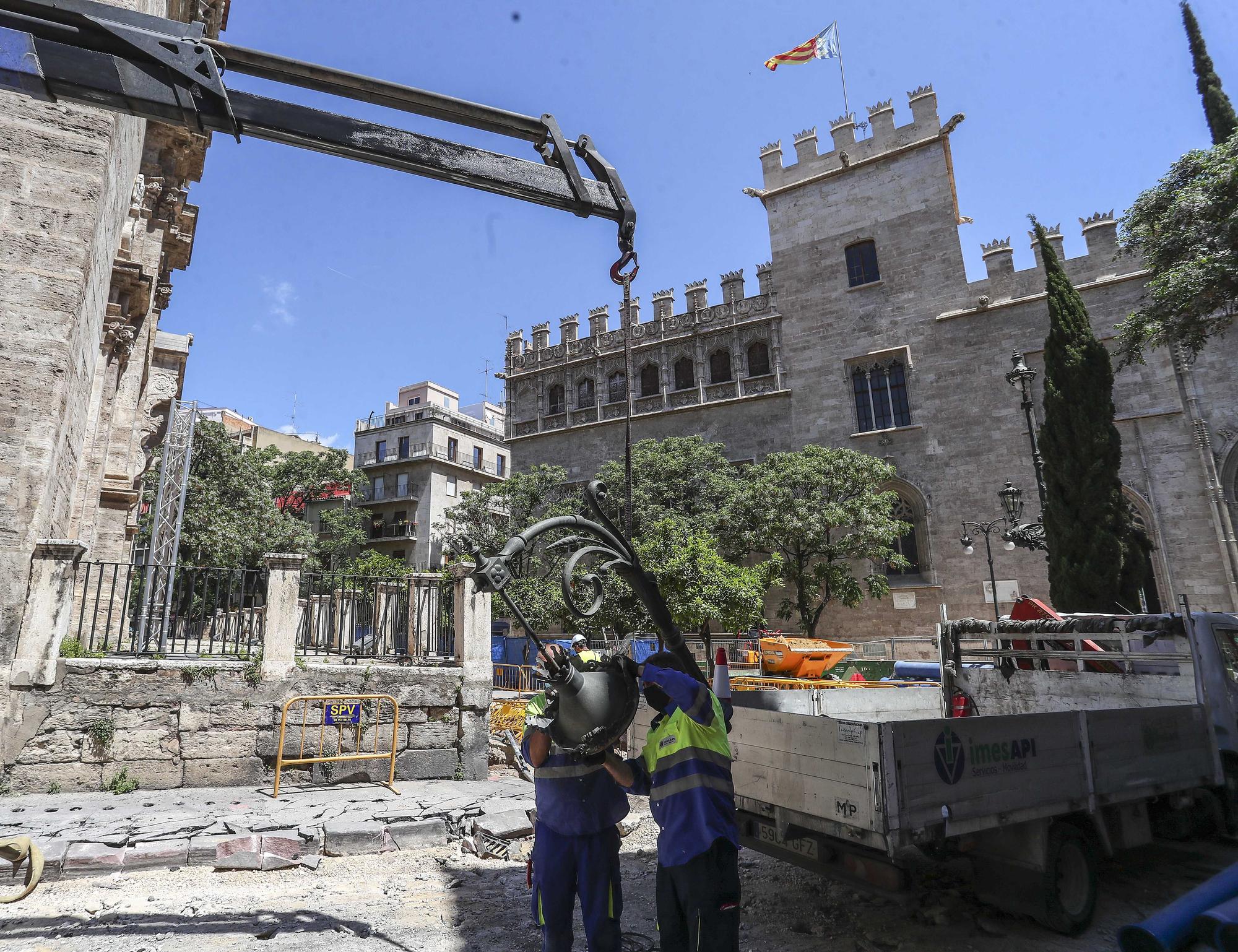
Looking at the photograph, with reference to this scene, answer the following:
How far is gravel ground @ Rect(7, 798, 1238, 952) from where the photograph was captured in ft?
14.2

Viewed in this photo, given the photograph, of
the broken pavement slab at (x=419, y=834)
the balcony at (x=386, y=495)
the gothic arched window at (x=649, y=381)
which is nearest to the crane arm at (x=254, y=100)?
the broken pavement slab at (x=419, y=834)

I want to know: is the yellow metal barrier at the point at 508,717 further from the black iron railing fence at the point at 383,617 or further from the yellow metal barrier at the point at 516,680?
the yellow metal barrier at the point at 516,680

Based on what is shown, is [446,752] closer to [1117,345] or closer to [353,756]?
[353,756]

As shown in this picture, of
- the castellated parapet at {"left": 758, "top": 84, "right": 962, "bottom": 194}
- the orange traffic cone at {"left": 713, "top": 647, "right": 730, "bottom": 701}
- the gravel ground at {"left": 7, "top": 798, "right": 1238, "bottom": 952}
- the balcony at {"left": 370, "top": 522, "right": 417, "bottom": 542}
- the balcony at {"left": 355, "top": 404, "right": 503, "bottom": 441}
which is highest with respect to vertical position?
the castellated parapet at {"left": 758, "top": 84, "right": 962, "bottom": 194}

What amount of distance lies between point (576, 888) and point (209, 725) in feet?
19.7

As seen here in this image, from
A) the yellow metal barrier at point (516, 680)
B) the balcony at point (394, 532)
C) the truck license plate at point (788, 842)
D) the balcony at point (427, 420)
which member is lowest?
the truck license plate at point (788, 842)

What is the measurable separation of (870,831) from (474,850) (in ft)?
13.6

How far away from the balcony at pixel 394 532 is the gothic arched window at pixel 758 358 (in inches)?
891

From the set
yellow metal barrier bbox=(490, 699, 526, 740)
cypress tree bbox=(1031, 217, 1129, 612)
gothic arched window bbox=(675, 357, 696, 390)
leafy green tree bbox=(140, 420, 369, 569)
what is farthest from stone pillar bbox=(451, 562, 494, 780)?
gothic arched window bbox=(675, 357, 696, 390)

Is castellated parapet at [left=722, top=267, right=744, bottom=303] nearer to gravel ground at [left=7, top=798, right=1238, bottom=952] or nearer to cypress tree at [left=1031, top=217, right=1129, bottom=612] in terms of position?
cypress tree at [left=1031, top=217, right=1129, bottom=612]

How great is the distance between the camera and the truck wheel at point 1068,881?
4.26 meters

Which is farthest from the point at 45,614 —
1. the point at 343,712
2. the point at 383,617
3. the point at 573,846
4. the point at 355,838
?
the point at 573,846

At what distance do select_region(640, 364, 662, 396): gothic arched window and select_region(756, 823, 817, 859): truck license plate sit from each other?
87.0 ft

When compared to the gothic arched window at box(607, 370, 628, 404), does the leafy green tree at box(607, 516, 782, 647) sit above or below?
below
